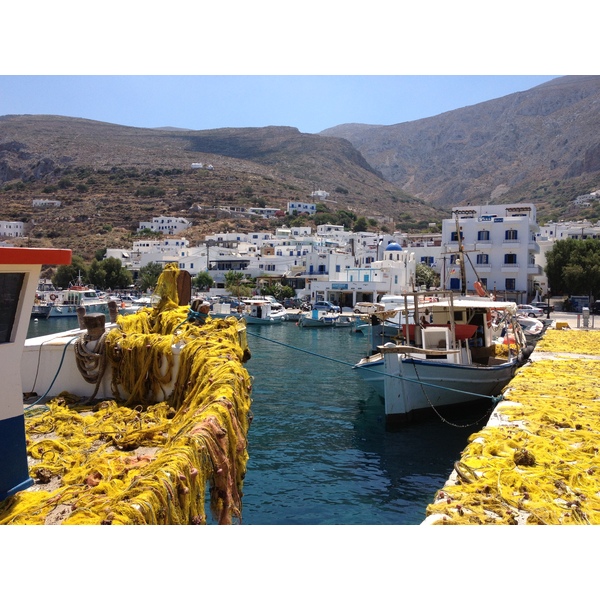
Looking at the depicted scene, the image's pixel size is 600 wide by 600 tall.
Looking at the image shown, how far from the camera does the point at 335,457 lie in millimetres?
13578

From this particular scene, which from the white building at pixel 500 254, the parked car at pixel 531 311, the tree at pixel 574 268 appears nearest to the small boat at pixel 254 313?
the white building at pixel 500 254

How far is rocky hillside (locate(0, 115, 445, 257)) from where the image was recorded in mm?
104812

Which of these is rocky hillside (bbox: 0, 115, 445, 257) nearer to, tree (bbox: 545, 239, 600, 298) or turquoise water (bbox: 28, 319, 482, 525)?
tree (bbox: 545, 239, 600, 298)

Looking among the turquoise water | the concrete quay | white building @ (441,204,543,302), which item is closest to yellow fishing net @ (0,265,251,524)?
the concrete quay

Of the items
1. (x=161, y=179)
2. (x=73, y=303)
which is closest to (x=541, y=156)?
(x=161, y=179)

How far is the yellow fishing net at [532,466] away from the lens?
5.57 metres

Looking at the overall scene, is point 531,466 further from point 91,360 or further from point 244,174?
point 244,174

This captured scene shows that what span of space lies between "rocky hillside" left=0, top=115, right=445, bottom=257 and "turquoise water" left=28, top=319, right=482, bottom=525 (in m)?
75.6

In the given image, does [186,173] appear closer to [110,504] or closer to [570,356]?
[570,356]

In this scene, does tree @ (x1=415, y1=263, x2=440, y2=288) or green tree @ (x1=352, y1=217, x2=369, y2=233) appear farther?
green tree @ (x1=352, y1=217, x2=369, y2=233)

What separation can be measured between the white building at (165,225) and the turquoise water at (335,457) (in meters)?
84.7

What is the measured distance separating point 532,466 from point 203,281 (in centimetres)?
6393

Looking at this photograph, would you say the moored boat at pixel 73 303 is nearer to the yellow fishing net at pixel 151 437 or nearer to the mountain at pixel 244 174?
the mountain at pixel 244 174

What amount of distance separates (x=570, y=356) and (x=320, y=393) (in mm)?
8108
